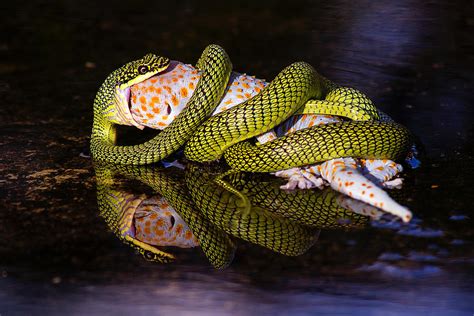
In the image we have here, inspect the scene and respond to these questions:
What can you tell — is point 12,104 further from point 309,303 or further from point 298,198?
point 309,303

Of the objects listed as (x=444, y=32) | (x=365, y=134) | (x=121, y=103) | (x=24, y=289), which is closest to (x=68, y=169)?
(x=121, y=103)

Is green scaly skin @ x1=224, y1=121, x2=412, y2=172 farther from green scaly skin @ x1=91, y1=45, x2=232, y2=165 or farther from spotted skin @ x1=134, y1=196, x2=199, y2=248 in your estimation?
spotted skin @ x1=134, y1=196, x2=199, y2=248

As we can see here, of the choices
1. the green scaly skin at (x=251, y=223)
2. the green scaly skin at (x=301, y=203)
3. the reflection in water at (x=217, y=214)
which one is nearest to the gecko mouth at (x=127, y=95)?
the reflection in water at (x=217, y=214)

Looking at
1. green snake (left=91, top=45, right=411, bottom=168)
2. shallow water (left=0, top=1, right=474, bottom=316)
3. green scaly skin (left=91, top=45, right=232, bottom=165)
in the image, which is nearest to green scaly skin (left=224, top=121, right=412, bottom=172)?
green snake (left=91, top=45, right=411, bottom=168)

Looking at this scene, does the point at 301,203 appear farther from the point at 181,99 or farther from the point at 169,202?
the point at 181,99

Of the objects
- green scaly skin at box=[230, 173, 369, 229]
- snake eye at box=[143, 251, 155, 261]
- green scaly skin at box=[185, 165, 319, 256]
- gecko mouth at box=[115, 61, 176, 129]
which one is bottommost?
snake eye at box=[143, 251, 155, 261]

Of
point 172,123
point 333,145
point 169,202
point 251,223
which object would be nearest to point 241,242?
point 251,223
